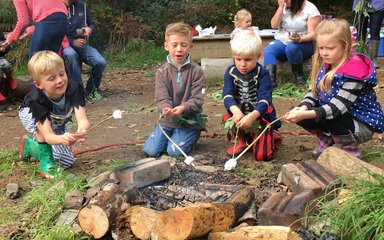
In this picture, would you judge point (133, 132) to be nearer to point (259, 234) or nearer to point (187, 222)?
point (187, 222)

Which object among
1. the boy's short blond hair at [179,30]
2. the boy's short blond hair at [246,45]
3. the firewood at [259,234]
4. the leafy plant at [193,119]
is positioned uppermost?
the boy's short blond hair at [179,30]

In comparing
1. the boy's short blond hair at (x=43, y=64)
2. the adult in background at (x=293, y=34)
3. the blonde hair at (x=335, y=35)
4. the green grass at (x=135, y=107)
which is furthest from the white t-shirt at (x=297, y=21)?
the boy's short blond hair at (x=43, y=64)

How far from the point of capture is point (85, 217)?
281 cm

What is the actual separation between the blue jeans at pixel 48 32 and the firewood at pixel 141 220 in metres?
3.81

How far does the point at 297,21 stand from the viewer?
7156 mm

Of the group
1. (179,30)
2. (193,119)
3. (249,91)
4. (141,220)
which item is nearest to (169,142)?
(193,119)

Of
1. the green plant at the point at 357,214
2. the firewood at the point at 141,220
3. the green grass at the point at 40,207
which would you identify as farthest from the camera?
the green grass at the point at 40,207

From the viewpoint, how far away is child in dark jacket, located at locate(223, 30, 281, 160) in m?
4.03

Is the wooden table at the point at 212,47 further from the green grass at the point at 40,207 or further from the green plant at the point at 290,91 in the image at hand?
the green grass at the point at 40,207

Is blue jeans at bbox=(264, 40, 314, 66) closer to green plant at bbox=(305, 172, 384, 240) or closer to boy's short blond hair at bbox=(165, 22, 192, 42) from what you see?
boy's short blond hair at bbox=(165, 22, 192, 42)

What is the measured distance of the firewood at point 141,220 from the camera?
271cm

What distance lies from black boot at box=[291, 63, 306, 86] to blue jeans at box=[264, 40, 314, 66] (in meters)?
0.09

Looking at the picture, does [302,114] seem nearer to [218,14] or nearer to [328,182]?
[328,182]

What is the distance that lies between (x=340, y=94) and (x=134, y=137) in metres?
2.15
